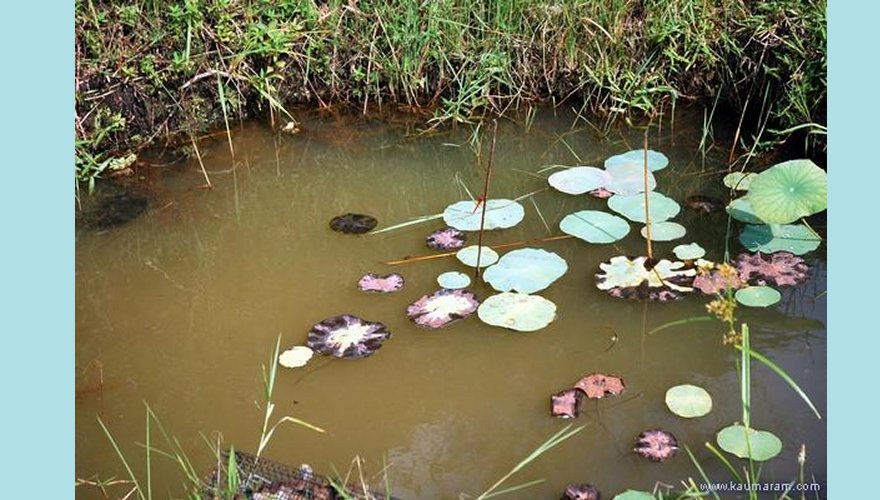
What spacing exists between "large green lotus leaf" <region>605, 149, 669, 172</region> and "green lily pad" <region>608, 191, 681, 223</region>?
204mm

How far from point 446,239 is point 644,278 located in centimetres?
69

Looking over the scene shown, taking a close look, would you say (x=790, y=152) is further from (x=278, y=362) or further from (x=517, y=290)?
(x=278, y=362)

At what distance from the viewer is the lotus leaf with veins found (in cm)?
311

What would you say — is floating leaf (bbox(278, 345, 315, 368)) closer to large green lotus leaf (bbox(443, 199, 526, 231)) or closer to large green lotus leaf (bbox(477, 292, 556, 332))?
large green lotus leaf (bbox(477, 292, 556, 332))

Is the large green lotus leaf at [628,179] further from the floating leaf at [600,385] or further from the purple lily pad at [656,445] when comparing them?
the purple lily pad at [656,445]

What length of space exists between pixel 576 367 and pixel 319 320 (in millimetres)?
817

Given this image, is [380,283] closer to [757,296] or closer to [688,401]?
[688,401]

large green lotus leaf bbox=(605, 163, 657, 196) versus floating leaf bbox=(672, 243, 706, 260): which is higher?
large green lotus leaf bbox=(605, 163, 657, 196)

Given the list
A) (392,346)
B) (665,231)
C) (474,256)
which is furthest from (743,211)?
(392,346)

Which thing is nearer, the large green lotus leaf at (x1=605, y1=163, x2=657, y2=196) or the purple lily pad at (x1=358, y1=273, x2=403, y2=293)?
the purple lily pad at (x1=358, y1=273, x2=403, y2=293)

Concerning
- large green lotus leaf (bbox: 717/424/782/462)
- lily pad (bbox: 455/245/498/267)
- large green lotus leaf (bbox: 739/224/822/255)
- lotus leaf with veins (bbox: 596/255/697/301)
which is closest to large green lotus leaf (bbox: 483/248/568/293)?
lily pad (bbox: 455/245/498/267)

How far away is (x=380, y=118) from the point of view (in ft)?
14.4

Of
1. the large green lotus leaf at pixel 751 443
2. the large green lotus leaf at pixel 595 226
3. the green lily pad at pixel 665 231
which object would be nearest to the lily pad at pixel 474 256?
the large green lotus leaf at pixel 595 226

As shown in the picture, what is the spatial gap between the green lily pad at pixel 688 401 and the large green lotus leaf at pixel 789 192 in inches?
28.7
